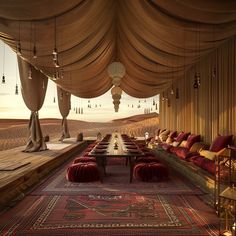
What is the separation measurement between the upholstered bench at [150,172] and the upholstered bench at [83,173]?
845 mm

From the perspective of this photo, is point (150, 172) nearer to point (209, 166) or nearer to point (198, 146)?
point (209, 166)

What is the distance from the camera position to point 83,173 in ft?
20.6

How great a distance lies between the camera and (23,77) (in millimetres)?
9266

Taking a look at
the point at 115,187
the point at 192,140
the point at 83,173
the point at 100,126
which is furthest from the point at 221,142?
the point at 100,126

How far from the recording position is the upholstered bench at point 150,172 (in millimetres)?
6361

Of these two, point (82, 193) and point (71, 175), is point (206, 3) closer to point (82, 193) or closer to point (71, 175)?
point (82, 193)

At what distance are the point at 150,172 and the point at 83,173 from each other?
1353 millimetres

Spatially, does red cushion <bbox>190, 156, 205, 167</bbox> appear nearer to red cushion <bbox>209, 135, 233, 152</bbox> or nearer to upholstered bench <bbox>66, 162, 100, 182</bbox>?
red cushion <bbox>209, 135, 233, 152</bbox>

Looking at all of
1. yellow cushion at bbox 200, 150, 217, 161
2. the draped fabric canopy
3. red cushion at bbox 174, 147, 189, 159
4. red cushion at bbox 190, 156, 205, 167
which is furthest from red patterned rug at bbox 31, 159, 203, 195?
the draped fabric canopy

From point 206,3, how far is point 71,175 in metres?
4.00

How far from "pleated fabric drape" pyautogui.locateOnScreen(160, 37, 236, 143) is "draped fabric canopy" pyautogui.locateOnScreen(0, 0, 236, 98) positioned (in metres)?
0.74

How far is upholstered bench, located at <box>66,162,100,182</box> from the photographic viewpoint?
20.6 ft

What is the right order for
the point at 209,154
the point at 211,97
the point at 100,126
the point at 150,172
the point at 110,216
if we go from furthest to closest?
the point at 100,126 < the point at 211,97 < the point at 209,154 < the point at 150,172 < the point at 110,216

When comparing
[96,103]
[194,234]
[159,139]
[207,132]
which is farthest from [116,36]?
[96,103]
